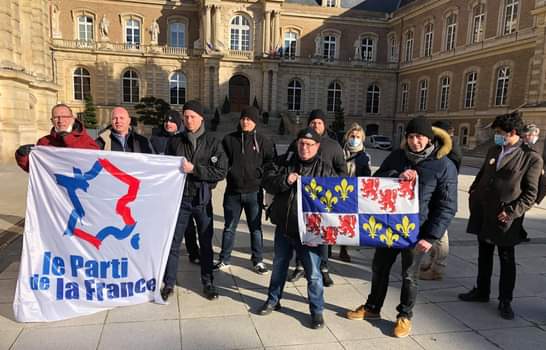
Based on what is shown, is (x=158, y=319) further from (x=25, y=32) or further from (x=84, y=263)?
(x=25, y=32)

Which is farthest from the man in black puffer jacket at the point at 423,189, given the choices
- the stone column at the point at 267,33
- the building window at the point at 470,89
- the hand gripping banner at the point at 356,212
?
the stone column at the point at 267,33

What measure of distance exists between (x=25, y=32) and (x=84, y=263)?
59.3ft

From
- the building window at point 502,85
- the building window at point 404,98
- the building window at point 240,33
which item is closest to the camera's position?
the building window at point 502,85

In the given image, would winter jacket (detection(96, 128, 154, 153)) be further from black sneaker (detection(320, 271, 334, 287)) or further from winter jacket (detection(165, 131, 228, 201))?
black sneaker (detection(320, 271, 334, 287))

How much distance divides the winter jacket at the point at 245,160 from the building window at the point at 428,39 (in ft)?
122

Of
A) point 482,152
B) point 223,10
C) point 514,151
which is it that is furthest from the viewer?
point 223,10

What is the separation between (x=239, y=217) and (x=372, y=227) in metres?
1.94

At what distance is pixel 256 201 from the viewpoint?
16.5 feet

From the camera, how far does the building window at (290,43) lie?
41.1 metres

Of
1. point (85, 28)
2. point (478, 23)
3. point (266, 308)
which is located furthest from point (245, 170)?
point (85, 28)

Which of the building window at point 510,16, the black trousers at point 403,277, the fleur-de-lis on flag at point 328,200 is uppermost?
the building window at point 510,16

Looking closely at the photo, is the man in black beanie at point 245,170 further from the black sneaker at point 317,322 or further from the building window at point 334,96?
the building window at point 334,96

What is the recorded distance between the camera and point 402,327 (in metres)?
3.62

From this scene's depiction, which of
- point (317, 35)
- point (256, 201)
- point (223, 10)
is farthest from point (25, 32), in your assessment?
point (317, 35)
